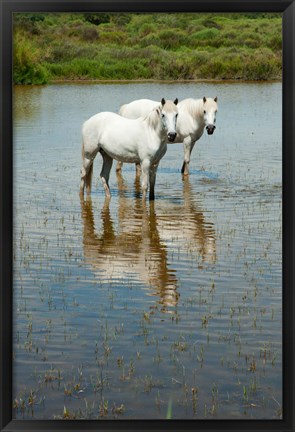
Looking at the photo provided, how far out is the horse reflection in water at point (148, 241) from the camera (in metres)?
9.16

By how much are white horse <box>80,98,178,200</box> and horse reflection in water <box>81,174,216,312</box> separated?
1.62ft

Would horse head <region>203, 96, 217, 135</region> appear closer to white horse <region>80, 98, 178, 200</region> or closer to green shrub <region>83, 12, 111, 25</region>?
white horse <region>80, 98, 178, 200</region>

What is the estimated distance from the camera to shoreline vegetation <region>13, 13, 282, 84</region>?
1297 inches

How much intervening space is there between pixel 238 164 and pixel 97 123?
4288mm

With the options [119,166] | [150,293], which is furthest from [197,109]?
[150,293]

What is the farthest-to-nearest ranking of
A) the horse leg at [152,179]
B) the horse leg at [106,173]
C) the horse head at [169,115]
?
the horse leg at [106,173] < the horse leg at [152,179] < the horse head at [169,115]

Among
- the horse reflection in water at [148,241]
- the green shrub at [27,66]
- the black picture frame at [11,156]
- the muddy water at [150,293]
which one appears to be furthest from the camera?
the green shrub at [27,66]

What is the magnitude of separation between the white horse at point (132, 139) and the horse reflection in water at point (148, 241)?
494 millimetres

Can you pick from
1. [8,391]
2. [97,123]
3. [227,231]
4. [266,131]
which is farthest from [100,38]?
[8,391]


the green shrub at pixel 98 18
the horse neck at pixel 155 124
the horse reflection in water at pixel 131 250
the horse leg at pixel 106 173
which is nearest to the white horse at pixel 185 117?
the horse leg at pixel 106 173

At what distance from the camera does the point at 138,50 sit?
36375 mm

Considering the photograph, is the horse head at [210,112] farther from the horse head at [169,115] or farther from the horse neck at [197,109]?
the horse head at [169,115]

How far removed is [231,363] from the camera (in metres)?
6.71

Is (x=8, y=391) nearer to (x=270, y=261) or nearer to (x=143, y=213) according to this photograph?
(x=270, y=261)
